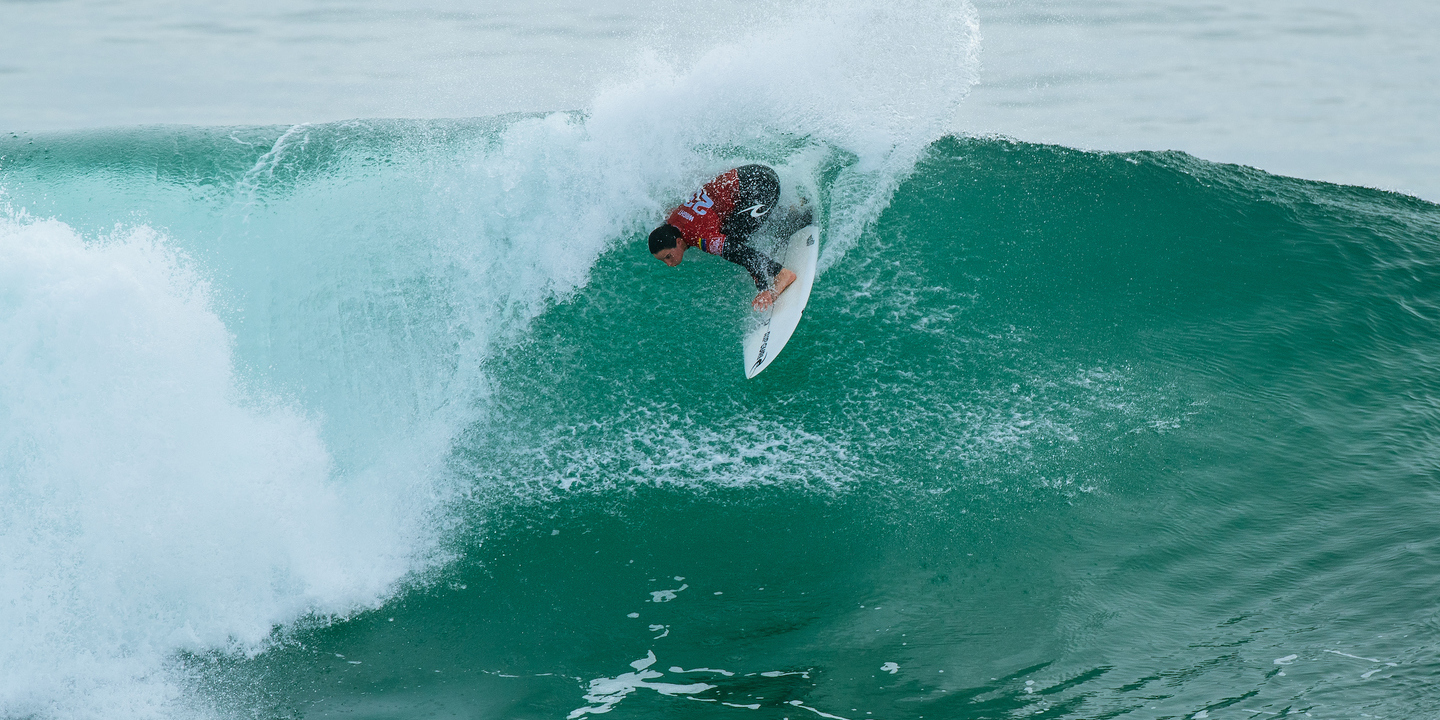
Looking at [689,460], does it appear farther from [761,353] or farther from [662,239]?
[662,239]

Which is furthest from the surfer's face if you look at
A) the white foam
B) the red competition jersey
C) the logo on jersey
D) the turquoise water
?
the white foam

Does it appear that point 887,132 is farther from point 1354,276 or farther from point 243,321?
point 243,321

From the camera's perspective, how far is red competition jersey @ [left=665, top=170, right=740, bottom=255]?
5.52 metres

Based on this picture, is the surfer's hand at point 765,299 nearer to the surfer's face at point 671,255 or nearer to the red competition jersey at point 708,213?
the red competition jersey at point 708,213

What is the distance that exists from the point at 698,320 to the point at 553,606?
2099mm

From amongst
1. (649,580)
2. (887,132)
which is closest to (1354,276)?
(887,132)

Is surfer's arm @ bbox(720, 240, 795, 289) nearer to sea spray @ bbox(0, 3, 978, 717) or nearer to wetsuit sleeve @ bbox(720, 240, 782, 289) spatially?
wetsuit sleeve @ bbox(720, 240, 782, 289)

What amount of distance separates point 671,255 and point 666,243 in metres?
0.12

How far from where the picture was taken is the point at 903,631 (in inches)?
175

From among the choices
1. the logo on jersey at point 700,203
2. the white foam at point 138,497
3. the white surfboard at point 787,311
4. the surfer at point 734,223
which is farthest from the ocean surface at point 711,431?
the logo on jersey at point 700,203

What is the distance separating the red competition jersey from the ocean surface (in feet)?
1.33

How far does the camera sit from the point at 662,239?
17.7 ft

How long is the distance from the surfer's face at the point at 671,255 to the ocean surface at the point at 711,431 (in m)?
0.41

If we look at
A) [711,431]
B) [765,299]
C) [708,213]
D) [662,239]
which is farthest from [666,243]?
[711,431]
